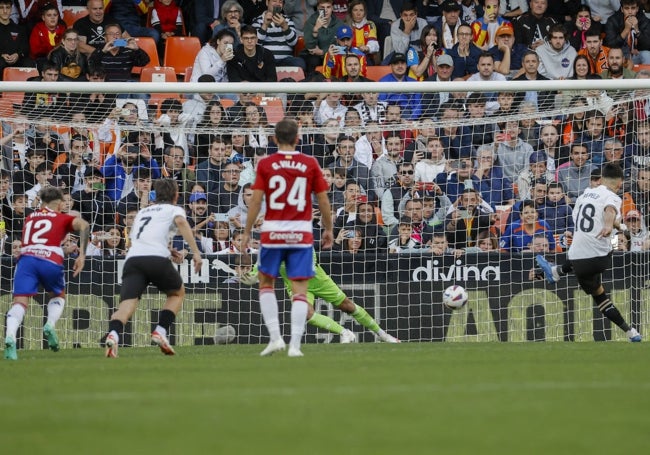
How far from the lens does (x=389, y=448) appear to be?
17.6ft

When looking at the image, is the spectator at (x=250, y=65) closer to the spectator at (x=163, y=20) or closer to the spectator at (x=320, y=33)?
the spectator at (x=320, y=33)

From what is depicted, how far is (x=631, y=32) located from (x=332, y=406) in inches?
639

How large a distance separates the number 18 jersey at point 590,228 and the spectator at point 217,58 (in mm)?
7489

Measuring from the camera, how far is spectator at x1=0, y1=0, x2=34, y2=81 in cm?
1988

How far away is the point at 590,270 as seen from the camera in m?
14.1

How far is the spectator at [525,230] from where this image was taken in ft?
53.7

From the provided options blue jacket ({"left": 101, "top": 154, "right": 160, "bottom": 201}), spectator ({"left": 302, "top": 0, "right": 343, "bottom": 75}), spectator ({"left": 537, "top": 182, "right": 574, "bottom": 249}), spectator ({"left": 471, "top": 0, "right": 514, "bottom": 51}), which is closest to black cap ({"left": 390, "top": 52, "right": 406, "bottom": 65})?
spectator ({"left": 302, "top": 0, "right": 343, "bottom": 75})

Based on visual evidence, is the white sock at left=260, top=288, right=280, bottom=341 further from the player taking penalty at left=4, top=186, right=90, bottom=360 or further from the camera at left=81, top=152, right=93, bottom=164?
the camera at left=81, top=152, right=93, bottom=164

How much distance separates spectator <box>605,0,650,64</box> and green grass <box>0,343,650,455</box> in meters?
12.0

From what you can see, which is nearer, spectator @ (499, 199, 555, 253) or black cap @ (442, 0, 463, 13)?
spectator @ (499, 199, 555, 253)

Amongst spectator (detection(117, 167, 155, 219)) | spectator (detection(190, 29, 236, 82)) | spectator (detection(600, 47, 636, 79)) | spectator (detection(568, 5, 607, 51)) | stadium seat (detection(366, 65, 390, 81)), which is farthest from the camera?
spectator (detection(568, 5, 607, 51))

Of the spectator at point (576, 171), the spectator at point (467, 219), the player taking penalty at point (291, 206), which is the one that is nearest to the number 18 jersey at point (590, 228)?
the spectator at point (467, 219)

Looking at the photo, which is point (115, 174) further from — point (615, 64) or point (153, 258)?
point (615, 64)

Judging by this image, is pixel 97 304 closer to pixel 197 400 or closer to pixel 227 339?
pixel 227 339
